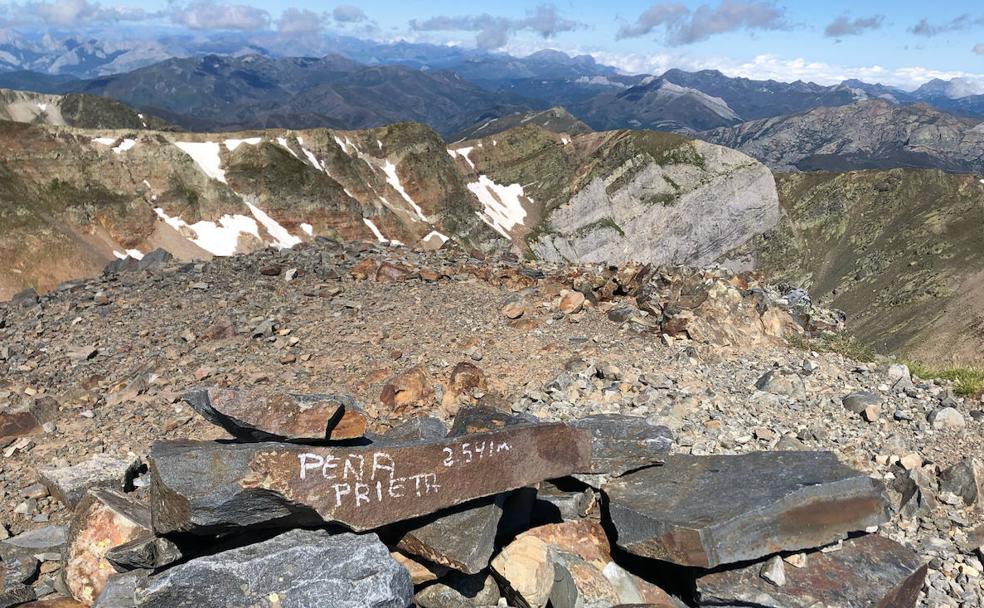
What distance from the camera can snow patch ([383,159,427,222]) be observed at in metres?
124

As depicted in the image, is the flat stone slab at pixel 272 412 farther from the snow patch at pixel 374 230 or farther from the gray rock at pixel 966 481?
the snow patch at pixel 374 230

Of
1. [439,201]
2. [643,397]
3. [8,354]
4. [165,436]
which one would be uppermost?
[643,397]

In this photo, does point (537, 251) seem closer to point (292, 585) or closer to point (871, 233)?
point (871, 233)

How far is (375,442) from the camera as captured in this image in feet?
24.3

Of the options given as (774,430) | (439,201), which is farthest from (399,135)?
(774,430)

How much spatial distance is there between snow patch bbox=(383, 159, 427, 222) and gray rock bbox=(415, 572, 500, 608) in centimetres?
11741

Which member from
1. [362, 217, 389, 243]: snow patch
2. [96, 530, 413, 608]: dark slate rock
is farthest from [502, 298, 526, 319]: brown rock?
[362, 217, 389, 243]: snow patch

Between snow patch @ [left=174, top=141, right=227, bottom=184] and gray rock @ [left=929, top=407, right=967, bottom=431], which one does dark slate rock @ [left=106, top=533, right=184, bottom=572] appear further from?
snow patch @ [left=174, top=141, right=227, bottom=184]

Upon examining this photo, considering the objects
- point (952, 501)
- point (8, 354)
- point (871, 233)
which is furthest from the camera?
point (871, 233)

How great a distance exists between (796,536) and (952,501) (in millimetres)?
4118

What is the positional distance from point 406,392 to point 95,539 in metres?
6.39

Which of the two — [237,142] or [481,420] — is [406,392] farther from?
[237,142]

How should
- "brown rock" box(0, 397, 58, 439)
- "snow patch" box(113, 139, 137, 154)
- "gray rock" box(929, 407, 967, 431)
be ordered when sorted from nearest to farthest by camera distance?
"gray rock" box(929, 407, 967, 431), "brown rock" box(0, 397, 58, 439), "snow patch" box(113, 139, 137, 154)

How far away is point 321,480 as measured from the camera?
251 inches
